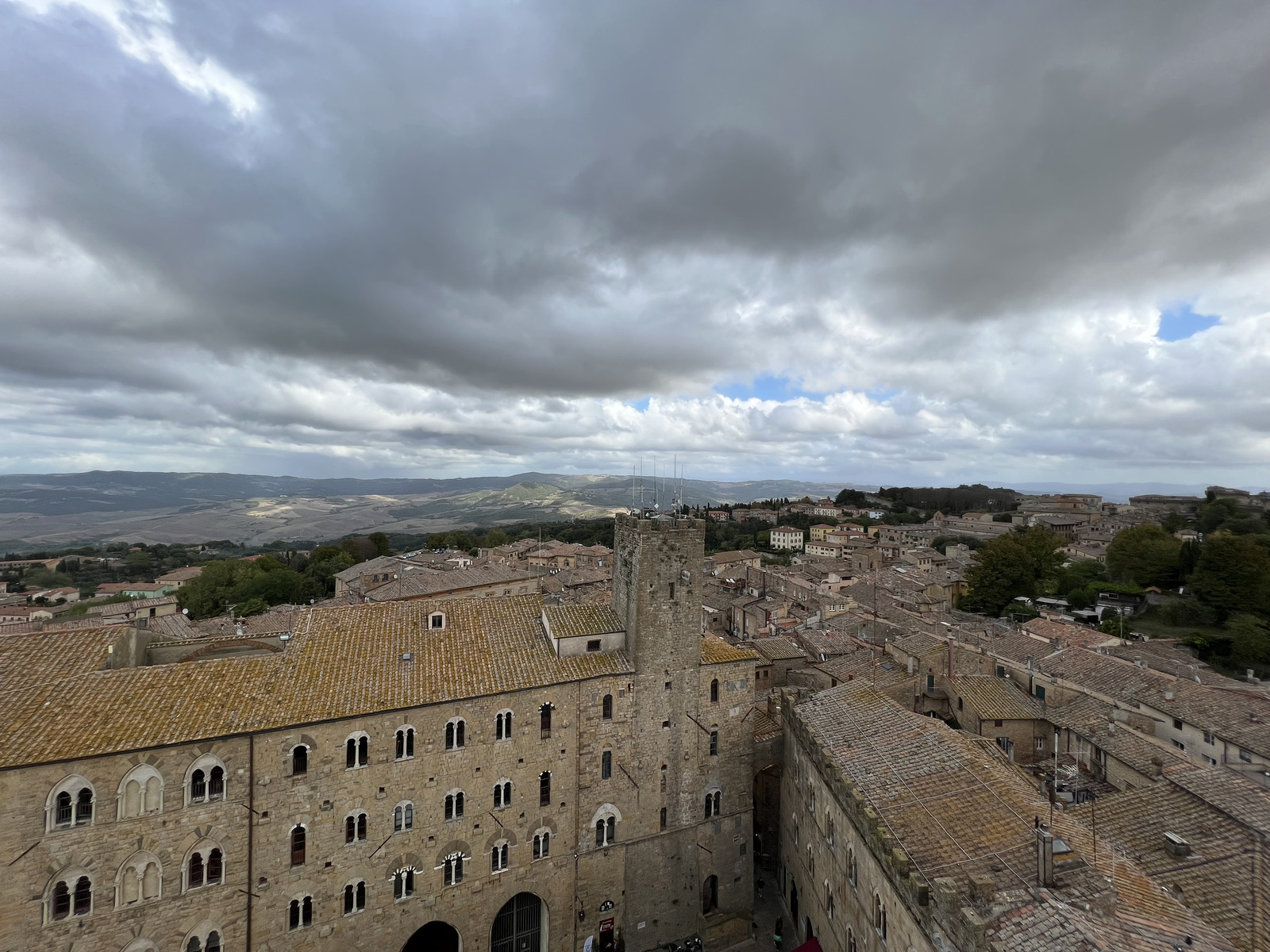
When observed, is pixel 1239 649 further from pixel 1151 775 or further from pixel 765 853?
pixel 765 853

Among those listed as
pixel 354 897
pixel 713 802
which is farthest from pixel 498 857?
pixel 713 802

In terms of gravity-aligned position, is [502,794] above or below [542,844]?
above

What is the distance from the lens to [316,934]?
68.3ft

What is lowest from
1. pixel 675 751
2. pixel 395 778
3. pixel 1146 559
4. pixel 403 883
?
pixel 403 883

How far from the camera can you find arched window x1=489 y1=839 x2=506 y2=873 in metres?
23.5

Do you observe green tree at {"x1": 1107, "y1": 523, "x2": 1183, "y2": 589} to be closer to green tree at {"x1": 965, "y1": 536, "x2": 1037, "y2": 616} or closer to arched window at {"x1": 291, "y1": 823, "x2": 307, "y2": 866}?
green tree at {"x1": 965, "y1": 536, "x2": 1037, "y2": 616}

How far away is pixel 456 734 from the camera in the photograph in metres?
22.7

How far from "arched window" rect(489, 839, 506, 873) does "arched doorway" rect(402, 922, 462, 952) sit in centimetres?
447

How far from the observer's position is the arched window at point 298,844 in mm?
20270

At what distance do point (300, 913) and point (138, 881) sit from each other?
5359 mm

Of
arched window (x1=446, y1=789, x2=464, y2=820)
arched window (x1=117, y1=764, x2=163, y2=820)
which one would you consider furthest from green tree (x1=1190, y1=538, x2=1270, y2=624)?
arched window (x1=117, y1=764, x2=163, y2=820)

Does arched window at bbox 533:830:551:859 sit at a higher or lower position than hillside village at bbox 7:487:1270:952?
lower

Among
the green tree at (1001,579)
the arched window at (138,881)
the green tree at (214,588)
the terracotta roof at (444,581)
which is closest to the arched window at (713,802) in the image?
the arched window at (138,881)

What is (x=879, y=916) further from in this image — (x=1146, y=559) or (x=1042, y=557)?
(x=1042, y=557)
